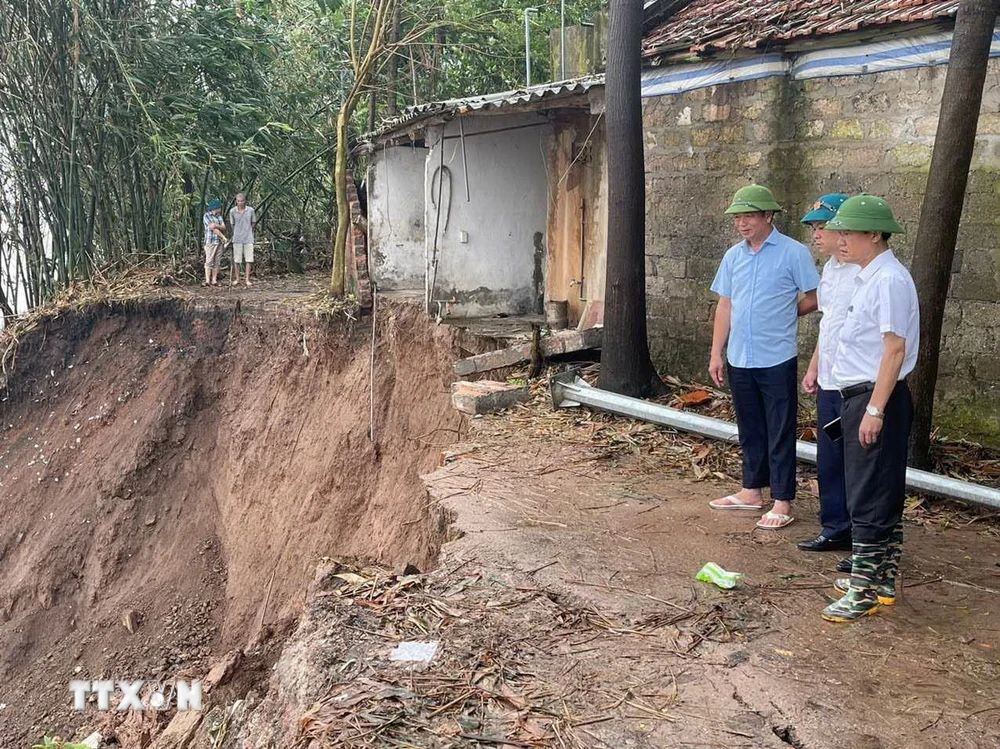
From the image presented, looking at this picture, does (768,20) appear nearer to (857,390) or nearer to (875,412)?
(857,390)

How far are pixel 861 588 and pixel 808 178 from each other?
460 cm

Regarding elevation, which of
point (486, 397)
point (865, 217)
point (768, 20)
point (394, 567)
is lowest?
point (394, 567)

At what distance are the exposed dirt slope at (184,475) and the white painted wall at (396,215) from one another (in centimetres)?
208

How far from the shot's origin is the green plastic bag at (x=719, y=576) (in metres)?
4.32

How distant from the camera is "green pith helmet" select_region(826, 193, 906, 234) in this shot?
12.6ft

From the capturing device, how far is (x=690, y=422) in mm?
6828

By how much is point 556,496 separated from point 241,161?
Answer: 11.4m

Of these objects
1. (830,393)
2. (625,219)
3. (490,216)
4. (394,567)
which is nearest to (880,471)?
(830,393)

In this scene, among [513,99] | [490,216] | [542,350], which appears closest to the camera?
[542,350]

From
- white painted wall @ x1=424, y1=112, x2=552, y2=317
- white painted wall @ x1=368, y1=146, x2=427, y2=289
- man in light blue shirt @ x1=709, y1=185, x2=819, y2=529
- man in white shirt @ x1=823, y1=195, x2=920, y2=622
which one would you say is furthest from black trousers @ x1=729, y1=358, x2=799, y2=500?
white painted wall @ x1=368, y1=146, x2=427, y2=289

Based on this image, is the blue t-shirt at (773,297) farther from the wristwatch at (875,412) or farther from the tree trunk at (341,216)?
A: the tree trunk at (341,216)

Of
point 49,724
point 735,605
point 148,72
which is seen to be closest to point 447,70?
point 148,72

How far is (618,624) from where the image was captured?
3.97 metres

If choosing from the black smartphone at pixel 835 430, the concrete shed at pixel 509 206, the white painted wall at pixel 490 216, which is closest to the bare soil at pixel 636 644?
the black smartphone at pixel 835 430
